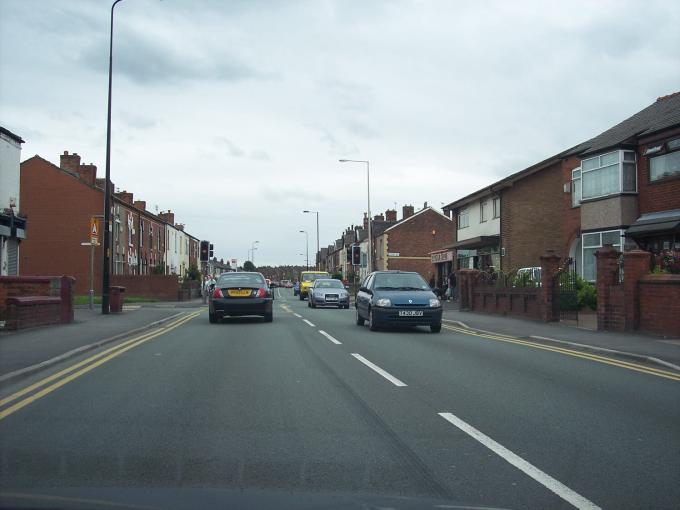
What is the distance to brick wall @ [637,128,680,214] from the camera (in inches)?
885

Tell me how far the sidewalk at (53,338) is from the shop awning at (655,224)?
16.3 m

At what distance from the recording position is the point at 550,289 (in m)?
21.0

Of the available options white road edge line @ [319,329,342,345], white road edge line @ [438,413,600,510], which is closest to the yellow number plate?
white road edge line @ [319,329,342,345]

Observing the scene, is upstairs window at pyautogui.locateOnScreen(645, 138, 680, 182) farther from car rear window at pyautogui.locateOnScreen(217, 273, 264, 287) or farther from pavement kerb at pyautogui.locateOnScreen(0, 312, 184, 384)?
pavement kerb at pyautogui.locateOnScreen(0, 312, 184, 384)

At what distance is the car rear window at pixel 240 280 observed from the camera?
2039cm

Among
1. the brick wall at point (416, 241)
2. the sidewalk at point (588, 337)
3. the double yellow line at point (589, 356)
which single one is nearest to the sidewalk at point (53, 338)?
the double yellow line at point (589, 356)

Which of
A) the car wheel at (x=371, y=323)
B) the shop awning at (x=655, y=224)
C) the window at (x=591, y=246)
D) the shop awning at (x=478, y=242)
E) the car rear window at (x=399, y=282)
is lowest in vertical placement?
the car wheel at (x=371, y=323)

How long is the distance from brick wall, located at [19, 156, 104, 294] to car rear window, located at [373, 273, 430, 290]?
3144 centimetres

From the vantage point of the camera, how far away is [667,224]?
21.8 metres

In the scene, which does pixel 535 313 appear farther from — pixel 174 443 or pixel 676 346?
pixel 174 443

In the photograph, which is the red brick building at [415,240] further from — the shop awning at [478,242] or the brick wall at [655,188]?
the brick wall at [655,188]

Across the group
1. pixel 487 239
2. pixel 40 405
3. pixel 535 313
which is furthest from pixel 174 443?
pixel 487 239

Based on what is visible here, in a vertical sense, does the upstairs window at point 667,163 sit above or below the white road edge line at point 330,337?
above

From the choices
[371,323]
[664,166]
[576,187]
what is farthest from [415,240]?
[371,323]
